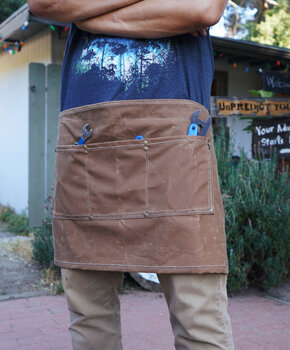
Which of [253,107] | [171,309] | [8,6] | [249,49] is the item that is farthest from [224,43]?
[8,6]

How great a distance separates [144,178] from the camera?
163 centimetres

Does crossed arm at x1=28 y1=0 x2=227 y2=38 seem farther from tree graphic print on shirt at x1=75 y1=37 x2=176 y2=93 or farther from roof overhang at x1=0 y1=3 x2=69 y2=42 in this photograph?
roof overhang at x1=0 y1=3 x2=69 y2=42

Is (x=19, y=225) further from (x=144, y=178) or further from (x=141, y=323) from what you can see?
(x=144, y=178)

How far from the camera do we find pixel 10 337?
3.15m

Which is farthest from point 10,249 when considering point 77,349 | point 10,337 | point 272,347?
point 77,349

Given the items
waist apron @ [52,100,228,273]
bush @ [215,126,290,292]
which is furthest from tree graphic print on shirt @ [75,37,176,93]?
bush @ [215,126,290,292]

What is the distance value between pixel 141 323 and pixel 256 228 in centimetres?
127

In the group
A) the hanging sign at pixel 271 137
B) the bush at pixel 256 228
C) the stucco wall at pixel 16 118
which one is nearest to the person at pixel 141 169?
the bush at pixel 256 228

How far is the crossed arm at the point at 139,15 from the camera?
1.59 m

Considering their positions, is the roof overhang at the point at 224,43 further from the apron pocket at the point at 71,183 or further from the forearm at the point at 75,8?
the apron pocket at the point at 71,183

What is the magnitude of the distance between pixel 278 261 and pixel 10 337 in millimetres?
2166

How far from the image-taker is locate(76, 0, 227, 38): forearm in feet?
5.20

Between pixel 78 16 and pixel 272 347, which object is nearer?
pixel 78 16

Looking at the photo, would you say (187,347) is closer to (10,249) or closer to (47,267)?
(47,267)
